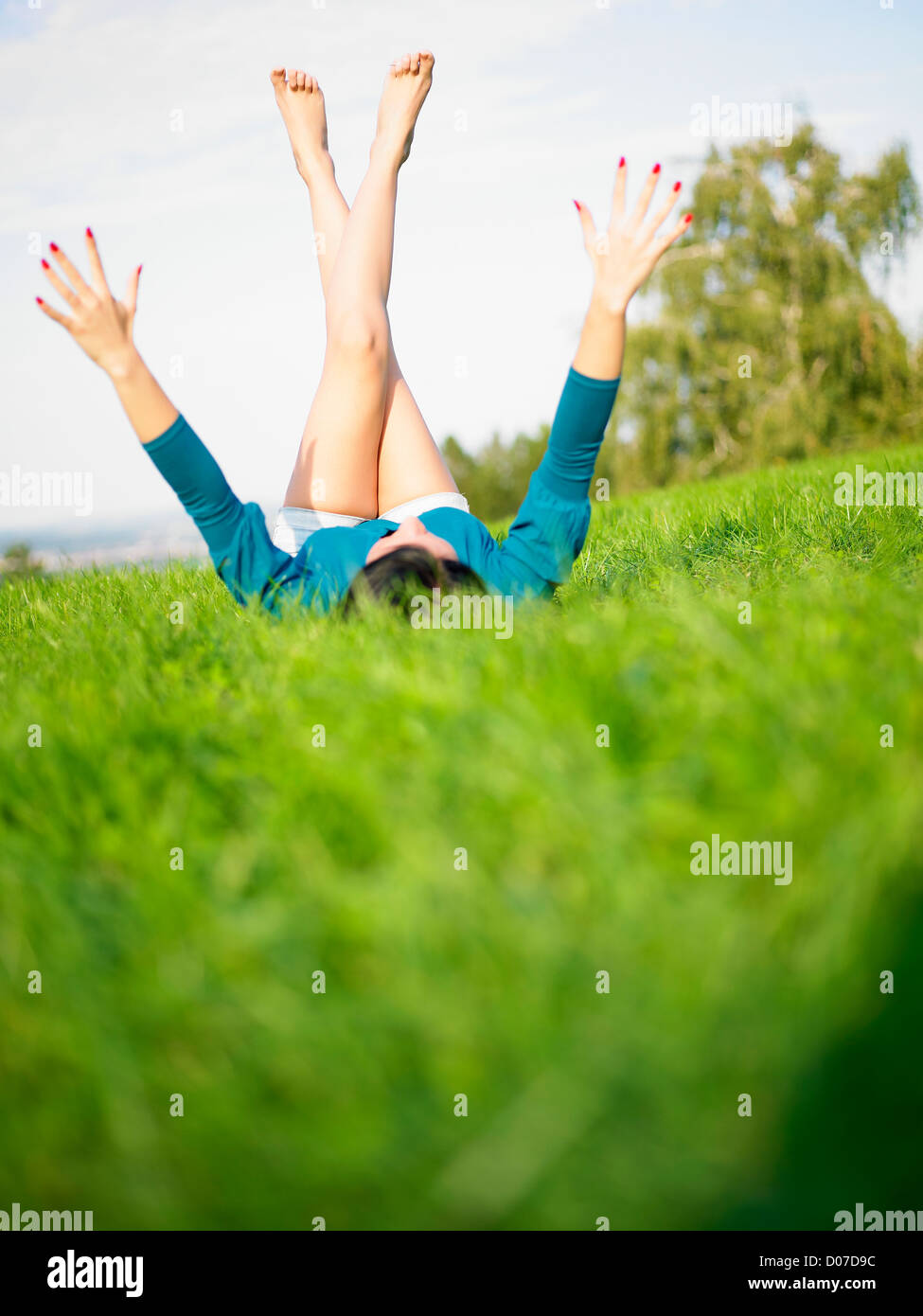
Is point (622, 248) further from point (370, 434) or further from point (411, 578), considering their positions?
point (370, 434)

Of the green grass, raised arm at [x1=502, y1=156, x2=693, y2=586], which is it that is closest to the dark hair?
raised arm at [x1=502, y1=156, x2=693, y2=586]

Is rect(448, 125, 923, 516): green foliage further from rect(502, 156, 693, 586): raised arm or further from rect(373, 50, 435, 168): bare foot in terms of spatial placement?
rect(502, 156, 693, 586): raised arm

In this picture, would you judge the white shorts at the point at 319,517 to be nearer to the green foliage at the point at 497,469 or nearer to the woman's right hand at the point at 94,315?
the woman's right hand at the point at 94,315

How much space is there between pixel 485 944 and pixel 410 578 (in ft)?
4.90

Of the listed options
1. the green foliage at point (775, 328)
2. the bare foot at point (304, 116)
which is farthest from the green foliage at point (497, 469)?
the bare foot at point (304, 116)

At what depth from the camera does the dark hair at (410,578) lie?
250 cm

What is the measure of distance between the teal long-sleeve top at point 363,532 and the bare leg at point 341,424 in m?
0.46

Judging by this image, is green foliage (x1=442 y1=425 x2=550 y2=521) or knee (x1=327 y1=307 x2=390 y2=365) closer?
knee (x1=327 y1=307 x2=390 y2=365)

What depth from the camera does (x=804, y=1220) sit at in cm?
93

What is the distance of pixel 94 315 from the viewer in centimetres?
241

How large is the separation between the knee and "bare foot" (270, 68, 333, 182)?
111 centimetres

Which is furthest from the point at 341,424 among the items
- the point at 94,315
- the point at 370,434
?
the point at 94,315

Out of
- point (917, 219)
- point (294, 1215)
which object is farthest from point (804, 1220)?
point (917, 219)

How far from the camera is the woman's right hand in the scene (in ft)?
7.86
